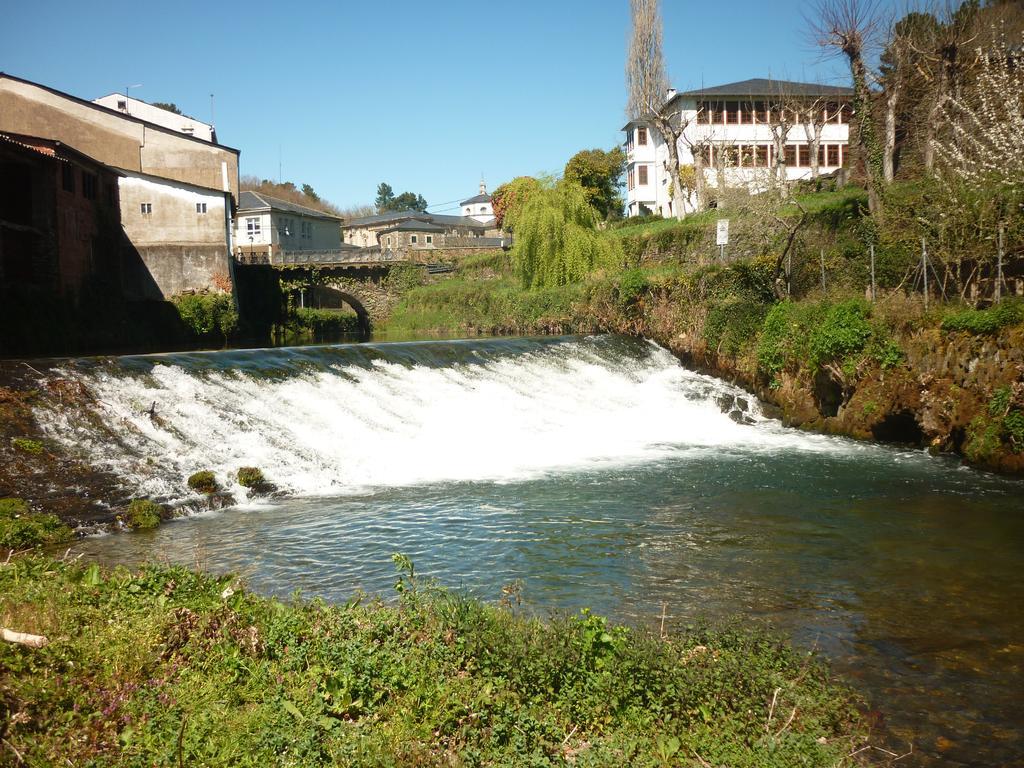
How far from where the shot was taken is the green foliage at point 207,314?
3616 centimetres

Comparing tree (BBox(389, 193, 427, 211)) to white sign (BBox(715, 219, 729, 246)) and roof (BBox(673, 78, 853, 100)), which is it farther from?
white sign (BBox(715, 219, 729, 246))

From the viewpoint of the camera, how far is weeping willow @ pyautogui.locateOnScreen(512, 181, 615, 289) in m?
35.5

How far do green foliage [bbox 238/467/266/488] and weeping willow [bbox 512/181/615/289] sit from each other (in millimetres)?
24254

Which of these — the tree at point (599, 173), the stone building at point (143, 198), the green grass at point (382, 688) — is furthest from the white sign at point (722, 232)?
Answer: the tree at point (599, 173)

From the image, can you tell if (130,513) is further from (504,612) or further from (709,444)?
(709,444)

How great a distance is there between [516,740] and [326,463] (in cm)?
970

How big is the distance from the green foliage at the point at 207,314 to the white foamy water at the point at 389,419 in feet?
61.8

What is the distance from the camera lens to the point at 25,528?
953cm

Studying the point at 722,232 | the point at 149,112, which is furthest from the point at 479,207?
the point at 722,232

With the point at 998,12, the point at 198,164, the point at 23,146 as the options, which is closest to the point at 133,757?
the point at 23,146

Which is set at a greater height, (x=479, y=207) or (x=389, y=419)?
(x=479, y=207)

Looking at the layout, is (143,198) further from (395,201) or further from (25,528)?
(395,201)

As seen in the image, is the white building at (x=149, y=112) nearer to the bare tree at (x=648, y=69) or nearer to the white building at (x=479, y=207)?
the bare tree at (x=648, y=69)

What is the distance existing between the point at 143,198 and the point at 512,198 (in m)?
31.8
